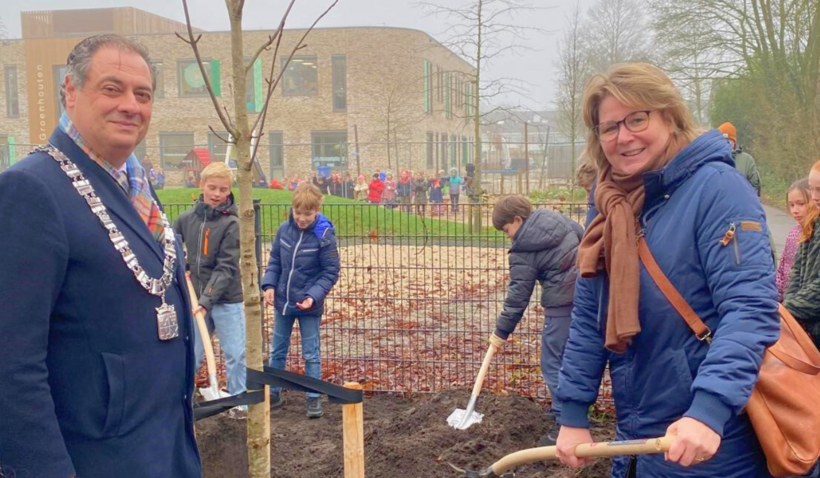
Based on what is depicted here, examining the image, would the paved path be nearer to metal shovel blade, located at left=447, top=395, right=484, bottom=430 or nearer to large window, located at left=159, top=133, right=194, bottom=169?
metal shovel blade, located at left=447, top=395, right=484, bottom=430

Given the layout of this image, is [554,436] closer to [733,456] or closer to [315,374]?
[315,374]

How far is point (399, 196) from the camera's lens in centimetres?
2644

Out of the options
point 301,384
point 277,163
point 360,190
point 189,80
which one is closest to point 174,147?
point 189,80

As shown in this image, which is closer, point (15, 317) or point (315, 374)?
point (15, 317)

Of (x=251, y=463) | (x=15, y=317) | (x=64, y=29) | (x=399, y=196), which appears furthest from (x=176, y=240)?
(x=64, y=29)

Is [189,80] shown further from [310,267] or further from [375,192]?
[310,267]

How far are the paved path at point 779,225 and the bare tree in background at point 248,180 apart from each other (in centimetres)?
1156

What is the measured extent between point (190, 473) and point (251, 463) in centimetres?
111

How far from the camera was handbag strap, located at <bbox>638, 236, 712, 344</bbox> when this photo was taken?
78.7 inches

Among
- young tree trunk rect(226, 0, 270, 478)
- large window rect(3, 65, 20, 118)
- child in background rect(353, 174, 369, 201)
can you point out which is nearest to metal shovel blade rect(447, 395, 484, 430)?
young tree trunk rect(226, 0, 270, 478)

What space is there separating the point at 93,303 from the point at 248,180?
130 centimetres

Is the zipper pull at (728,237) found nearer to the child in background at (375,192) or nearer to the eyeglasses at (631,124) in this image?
the eyeglasses at (631,124)

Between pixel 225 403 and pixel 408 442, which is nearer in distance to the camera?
pixel 225 403

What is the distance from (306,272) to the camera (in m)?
5.90
